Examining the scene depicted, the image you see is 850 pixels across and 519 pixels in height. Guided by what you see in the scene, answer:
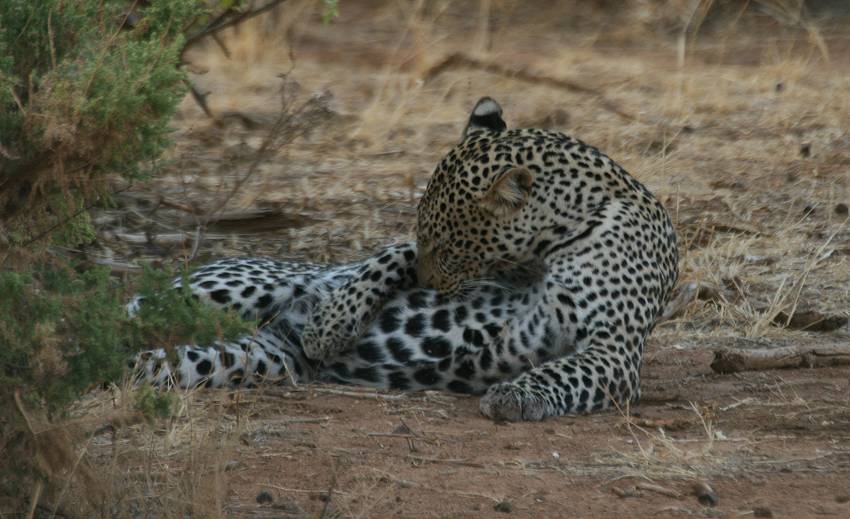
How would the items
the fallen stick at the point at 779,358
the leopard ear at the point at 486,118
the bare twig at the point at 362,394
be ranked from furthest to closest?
the leopard ear at the point at 486,118
the fallen stick at the point at 779,358
the bare twig at the point at 362,394

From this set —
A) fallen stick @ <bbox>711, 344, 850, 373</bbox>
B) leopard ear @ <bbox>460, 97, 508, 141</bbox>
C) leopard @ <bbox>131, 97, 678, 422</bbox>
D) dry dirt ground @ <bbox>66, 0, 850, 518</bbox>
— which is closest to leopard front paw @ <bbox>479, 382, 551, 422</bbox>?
dry dirt ground @ <bbox>66, 0, 850, 518</bbox>

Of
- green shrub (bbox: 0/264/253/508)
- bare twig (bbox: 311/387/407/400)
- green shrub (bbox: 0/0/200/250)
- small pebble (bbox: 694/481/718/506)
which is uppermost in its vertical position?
green shrub (bbox: 0/0/200/250)

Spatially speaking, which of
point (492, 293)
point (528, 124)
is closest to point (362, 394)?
point (492, 293)

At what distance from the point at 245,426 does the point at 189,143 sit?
5.84m

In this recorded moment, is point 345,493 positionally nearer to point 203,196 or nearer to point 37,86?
point 37,86

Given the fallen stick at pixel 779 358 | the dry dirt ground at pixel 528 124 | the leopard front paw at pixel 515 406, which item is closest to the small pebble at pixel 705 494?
the dry dirt ground at pixel 528 124

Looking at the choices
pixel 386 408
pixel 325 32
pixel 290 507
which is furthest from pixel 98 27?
pixel 325 32

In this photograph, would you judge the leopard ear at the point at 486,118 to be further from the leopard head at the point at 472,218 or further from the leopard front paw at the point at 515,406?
the leopard front paw at the point at 515,406

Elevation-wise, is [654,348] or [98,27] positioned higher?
[98,27]

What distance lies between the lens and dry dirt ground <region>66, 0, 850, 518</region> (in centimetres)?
455

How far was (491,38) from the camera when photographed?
596 inches

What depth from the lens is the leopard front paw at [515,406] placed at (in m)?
5.57

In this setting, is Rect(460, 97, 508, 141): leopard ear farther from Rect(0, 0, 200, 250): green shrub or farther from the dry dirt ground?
Rect(0, 0, 200, 250): green shrub

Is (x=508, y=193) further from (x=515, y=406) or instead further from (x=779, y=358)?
(x=779, y=358)
